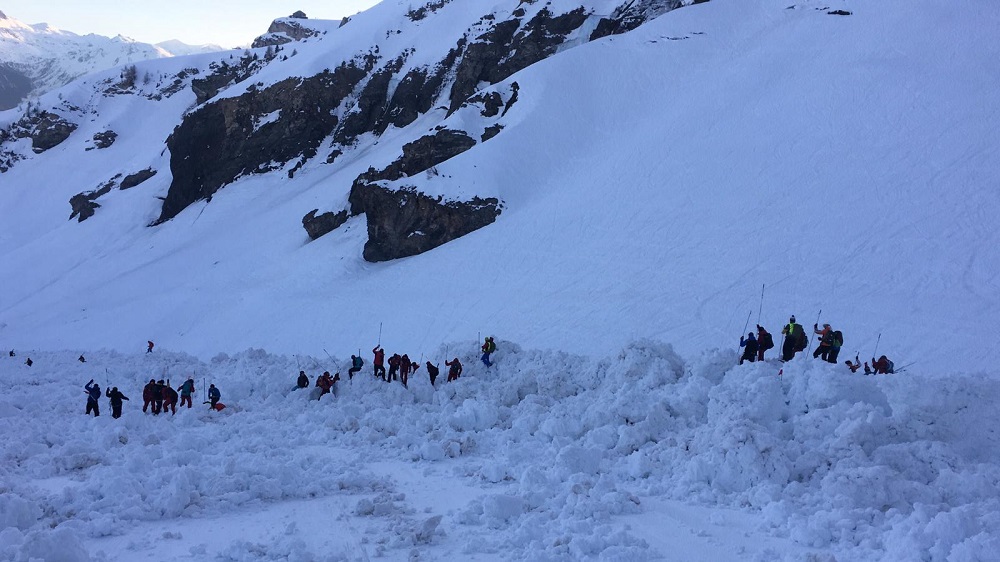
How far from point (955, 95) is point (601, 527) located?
2672 cm

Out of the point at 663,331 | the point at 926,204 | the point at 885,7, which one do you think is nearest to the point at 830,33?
the point at 885,7

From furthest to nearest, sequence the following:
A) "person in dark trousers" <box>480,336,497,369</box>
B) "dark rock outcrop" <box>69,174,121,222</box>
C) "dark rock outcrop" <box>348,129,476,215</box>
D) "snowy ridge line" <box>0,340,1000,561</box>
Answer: "dark rock outcrop" <box>69,174,121,222</box> → "dark rock outcrop" <box>348,129,476,215</box> → "person in dark trousers" <box>480,336,497,369</box> → "snowy ridge line" <box>0,340,1000,561</box>

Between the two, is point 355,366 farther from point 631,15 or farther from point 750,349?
point 631,15

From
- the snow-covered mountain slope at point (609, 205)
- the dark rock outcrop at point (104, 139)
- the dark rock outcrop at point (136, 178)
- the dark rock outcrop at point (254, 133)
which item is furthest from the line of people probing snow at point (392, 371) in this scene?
the dark rock outcrop at point (104, 139)

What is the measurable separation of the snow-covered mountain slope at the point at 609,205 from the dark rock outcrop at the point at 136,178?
4280 millimetres

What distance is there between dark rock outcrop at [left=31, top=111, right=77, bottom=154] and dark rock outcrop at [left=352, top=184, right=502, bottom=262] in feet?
187

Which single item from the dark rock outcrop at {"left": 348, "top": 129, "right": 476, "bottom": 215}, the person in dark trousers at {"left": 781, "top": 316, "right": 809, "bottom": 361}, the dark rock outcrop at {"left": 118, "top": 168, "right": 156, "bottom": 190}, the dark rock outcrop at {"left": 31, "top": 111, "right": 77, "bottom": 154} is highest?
the dark rock outcrop at {"left": 31, "top": 111, "right": 77, "bottom": 154}

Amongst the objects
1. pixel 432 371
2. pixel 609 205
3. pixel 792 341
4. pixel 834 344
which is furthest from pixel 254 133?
pixel 834 344

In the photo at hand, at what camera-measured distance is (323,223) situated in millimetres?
34625

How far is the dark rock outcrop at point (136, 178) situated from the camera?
5484 cm

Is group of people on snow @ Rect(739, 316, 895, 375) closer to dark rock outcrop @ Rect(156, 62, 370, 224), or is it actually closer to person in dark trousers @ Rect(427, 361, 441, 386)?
person in dark trousers @ Rect(427, 361, 441, 386)

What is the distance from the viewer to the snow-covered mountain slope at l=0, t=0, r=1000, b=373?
701 inches

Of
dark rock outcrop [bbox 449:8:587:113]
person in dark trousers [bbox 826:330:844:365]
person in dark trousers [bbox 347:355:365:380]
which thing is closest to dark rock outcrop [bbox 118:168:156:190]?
dark rock outcrop [bbox 449:8:587:113]

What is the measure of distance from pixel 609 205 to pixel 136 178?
152 feet
